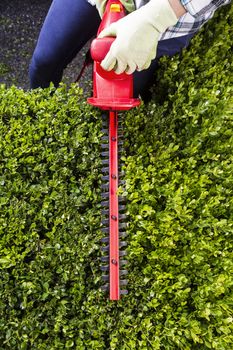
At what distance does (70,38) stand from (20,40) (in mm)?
1097

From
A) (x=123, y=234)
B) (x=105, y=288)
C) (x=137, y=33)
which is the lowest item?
(x=105, y=288)

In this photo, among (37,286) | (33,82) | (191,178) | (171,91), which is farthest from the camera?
(33,82)

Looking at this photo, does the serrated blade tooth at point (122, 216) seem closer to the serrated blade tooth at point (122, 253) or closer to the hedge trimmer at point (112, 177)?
the hedge trimmer at point (112, 177)

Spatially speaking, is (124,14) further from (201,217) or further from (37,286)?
(37,286)

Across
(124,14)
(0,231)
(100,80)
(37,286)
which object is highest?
(124,14)

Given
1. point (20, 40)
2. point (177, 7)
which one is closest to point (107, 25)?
point (177, 7)

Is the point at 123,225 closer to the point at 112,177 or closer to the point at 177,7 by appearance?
the point at 112,177

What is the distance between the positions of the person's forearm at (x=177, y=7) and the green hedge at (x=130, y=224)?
1.50 ft

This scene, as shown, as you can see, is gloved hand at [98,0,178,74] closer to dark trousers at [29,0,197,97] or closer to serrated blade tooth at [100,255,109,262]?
dark trousers at [29,0,197,97]

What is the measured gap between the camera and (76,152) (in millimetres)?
1894

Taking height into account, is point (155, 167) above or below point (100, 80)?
below

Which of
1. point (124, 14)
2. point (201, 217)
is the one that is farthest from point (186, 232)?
point (124, 14)

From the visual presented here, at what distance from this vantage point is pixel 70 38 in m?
2.06

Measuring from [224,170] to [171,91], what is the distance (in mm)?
441
